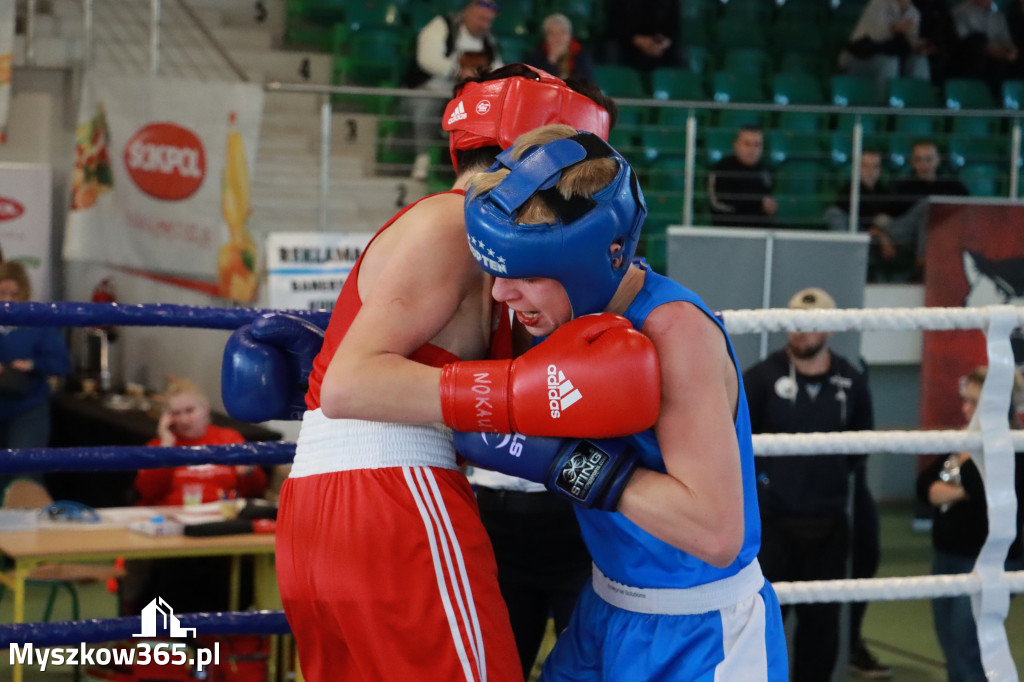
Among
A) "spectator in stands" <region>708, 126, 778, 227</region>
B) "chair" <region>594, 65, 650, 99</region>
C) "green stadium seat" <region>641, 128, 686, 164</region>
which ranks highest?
"chair" <region>594, 65, 650, 99</region>

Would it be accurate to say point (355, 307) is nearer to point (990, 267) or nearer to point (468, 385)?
point (468, 385)

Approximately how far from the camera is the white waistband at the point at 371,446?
1659mm

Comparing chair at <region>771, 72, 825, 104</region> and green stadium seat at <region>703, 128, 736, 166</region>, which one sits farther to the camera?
chair at <region>771, 72, 825, 104</region>

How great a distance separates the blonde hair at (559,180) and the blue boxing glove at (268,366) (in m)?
0.48

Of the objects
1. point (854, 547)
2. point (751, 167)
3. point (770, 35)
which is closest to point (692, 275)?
point (854, 547)

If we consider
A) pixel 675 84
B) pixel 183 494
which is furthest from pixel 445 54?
pixel 183 494

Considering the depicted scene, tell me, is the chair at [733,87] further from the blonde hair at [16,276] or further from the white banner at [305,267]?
the blonde hair at [16,276]

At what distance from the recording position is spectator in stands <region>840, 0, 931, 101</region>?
878 cm

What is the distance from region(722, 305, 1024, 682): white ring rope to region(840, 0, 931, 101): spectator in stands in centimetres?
680

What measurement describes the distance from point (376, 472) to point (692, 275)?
12.3ft

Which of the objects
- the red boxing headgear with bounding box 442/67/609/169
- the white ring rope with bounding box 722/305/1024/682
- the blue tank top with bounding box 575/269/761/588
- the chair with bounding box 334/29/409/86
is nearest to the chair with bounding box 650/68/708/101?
the chair with bounding box 334/29/409/86

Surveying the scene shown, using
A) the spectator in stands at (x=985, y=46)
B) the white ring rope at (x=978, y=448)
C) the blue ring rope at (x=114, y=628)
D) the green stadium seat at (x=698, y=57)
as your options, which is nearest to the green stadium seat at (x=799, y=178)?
the green stadium seat at (x=698, y=57)

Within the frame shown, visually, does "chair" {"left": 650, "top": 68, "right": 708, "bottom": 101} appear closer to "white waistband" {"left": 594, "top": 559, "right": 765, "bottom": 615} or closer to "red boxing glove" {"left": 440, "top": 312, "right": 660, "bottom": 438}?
"white waistband" {"left": 594, "top": 559, "right": 765, "bottom": 615}

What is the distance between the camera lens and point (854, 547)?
441 centimetres
